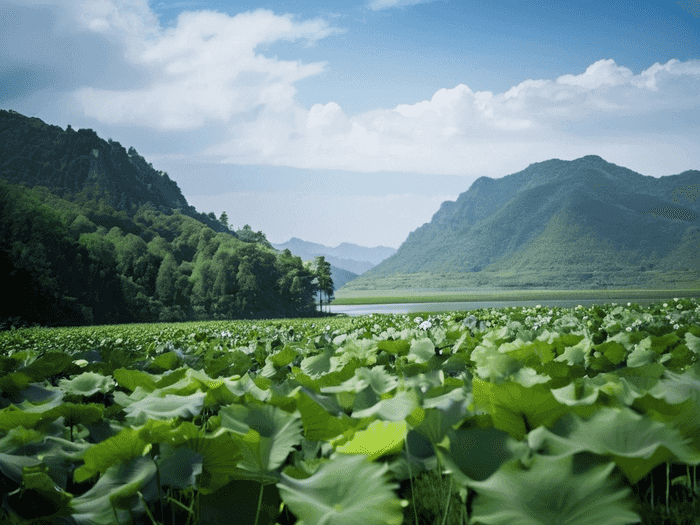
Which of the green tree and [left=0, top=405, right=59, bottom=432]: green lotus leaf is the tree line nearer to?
the green tree

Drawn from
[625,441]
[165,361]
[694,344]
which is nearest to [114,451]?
[625,441]

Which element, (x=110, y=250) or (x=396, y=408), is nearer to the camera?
(x=396, y=408)

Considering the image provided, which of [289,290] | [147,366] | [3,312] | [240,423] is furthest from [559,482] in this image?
[289,290]

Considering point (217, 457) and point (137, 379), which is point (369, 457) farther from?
point (137, 379)

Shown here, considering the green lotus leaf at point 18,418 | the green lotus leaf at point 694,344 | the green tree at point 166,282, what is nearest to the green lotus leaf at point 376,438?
the green lotus leaf at point 18,418

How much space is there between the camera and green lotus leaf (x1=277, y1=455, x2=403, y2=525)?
82cm

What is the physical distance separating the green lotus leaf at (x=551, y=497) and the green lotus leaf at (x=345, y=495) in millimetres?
135

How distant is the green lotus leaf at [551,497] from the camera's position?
0.77 metres

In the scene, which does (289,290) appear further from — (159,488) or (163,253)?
Answer: (159,488)

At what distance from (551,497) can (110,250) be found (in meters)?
78.5

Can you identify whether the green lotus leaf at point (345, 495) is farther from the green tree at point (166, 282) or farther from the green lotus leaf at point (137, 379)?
the green tree at point (166, 282)

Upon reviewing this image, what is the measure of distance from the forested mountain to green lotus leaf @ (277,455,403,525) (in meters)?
52.0

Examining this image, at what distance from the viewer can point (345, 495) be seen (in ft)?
2.86

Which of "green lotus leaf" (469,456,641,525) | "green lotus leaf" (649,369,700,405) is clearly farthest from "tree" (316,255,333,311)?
"green lotus leaf" (469,456,641,525)
